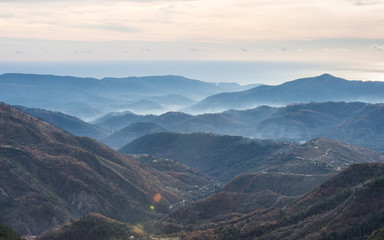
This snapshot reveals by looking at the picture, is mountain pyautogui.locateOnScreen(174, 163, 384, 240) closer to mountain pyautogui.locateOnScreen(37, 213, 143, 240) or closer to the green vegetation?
mountain pyautogui.locateOnScreen(37, 213, 143, 240)

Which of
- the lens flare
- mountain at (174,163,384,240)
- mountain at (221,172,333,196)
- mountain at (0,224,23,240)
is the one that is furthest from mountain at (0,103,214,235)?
mountain at (174,163,384,240)

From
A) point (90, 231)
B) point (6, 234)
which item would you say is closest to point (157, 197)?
point (90, 231)

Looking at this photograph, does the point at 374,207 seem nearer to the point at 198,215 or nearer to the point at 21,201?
the point at 198,215

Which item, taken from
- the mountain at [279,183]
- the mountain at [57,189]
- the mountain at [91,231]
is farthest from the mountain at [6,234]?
the mountain at [279,183]

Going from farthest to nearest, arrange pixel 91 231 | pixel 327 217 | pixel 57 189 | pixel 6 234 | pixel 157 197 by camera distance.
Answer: pixel 157 197 < pixel 57 189 < pixel 91 231 < pixel 327 217 < pixel 6 234

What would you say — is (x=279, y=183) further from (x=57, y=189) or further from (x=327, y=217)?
(x=327, y=217)
